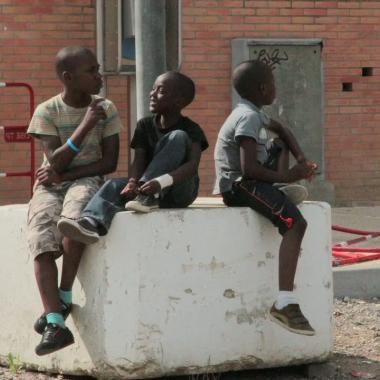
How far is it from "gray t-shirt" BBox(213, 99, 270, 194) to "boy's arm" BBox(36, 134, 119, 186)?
1.66 ft

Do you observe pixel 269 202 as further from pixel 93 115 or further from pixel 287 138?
pixel 93 115

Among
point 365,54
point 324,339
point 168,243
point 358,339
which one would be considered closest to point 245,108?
point 168,243

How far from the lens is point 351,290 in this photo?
7344 mm

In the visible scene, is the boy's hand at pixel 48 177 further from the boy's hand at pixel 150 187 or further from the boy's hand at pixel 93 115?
the boy's hand at pixel 150 187

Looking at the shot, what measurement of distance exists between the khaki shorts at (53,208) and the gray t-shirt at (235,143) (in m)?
0.59

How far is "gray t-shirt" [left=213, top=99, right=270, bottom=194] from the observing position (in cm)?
536

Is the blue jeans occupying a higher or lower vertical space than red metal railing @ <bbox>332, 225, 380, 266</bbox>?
higher

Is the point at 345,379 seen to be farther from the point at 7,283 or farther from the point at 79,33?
the point at 79,33

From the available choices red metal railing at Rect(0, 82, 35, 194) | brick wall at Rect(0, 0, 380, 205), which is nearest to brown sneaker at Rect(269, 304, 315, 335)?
red metal railing at Rect(0, 82, 35, 194)

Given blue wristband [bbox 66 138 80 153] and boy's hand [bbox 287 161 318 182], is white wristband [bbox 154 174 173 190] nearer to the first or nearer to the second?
blue wristband [bbox 66 138 80 153]

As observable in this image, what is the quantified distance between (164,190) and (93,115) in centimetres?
47

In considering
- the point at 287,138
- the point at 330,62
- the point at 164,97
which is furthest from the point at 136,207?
the point at 330,62

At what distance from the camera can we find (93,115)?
17.1ft

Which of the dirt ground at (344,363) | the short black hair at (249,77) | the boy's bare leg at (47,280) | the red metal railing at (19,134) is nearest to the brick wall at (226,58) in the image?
the red metal railing at (19,134)
